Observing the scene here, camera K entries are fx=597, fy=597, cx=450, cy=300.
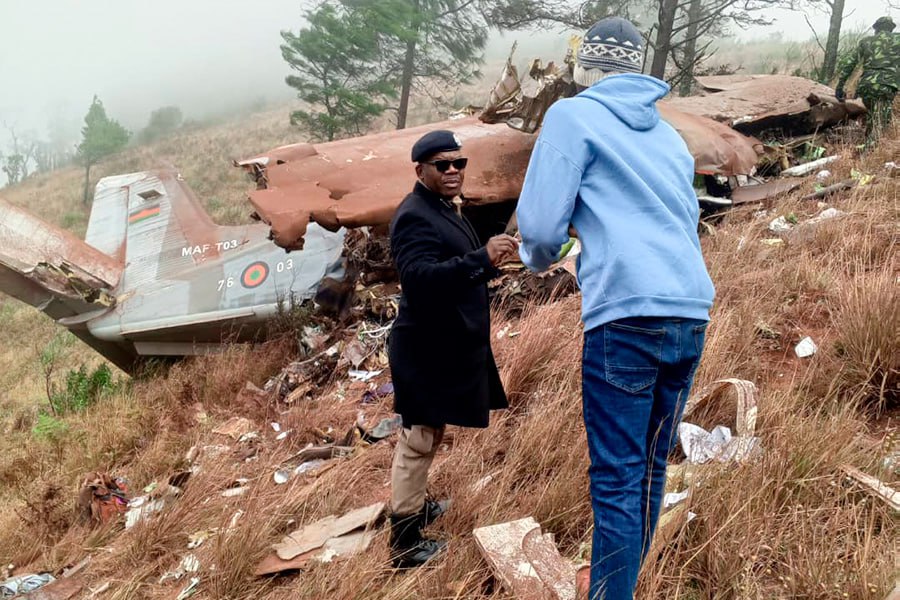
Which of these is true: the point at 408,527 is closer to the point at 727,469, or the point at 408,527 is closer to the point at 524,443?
the point at 524,443

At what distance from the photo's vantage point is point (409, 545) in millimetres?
2236

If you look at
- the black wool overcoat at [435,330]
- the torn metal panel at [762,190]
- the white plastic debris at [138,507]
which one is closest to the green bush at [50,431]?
the white plastic debris at [138,507]

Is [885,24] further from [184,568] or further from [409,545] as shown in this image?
[184,568]

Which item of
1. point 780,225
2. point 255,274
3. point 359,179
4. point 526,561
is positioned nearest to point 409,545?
point 526,561

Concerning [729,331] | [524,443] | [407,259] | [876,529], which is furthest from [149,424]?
[876,529]

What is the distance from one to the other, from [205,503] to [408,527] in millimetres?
1335

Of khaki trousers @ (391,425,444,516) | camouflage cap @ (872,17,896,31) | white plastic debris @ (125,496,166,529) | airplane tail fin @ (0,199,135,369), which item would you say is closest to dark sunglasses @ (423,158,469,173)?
khaki trousers @ (391,425,444,516)

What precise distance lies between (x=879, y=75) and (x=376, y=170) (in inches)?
235

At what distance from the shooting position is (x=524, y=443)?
2.77 m

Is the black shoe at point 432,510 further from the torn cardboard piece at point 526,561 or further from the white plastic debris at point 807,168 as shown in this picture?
the white plastic debris at point 807,168

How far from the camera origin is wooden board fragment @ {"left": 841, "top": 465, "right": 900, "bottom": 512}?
2049 millimetres

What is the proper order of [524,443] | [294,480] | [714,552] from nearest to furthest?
[714,552]
[524,443]
[294,480]

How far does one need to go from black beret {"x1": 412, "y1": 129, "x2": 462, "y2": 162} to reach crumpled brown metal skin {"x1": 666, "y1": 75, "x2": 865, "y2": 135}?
623cm

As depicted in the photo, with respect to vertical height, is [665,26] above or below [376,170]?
above
